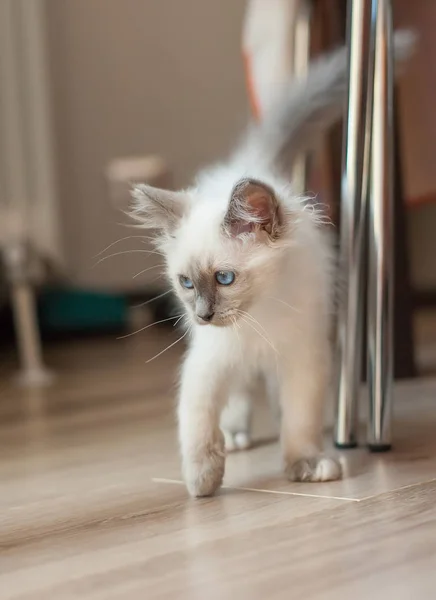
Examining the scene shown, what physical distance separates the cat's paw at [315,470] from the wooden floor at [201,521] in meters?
0.02

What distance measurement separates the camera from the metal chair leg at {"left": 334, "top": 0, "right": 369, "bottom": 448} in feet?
4.37

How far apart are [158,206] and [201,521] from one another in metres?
0.42

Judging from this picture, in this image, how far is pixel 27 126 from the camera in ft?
9.99

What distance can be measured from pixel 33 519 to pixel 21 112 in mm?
2124

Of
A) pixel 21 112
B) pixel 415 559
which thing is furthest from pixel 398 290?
pixel 21 112

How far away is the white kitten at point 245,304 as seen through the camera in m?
1.19

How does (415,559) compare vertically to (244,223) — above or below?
below

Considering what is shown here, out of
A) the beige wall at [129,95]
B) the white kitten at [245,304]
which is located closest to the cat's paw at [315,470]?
the white kitten at [245,304]

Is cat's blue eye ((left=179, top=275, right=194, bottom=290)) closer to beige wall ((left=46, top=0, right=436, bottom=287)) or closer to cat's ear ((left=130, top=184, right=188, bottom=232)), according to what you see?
cat's ear ((left=130, top=184, right=188, bottom=232))

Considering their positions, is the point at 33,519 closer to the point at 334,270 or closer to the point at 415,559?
the point at 415,559

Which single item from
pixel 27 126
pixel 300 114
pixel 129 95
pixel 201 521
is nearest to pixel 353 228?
pixel 300 114

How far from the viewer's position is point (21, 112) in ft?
9.95

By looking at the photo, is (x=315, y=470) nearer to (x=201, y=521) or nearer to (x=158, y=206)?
(x=201, y=521)

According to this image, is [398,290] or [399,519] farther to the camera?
[398,290]
